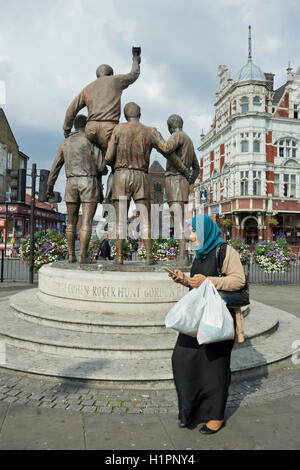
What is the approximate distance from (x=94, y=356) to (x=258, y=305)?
4575mm

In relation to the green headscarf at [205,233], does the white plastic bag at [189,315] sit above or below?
below

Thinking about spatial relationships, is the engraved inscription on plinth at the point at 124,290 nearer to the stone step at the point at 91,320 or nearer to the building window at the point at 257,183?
the stone step at the point at 91,320

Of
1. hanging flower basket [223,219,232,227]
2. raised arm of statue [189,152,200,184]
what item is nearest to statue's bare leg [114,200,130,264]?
raised arm of statue [189,152,200,184]

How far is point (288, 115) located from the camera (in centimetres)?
3688

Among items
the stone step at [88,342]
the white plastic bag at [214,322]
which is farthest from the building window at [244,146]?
the white plastic bag at [214,322]

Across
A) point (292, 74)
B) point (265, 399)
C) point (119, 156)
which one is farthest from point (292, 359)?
point (292, 74)

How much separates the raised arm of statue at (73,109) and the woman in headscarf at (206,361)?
544 centimetres

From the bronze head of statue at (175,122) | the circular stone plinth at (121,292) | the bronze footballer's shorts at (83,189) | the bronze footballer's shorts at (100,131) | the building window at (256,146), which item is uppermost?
the building window at (256,146)

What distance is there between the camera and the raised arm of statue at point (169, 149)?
6562 millimetres

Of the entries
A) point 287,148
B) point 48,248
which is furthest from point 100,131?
point 287,148

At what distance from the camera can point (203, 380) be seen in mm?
2891

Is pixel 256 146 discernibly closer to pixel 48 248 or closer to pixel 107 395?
pixel 48 248

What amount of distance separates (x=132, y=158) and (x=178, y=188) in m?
1.43
